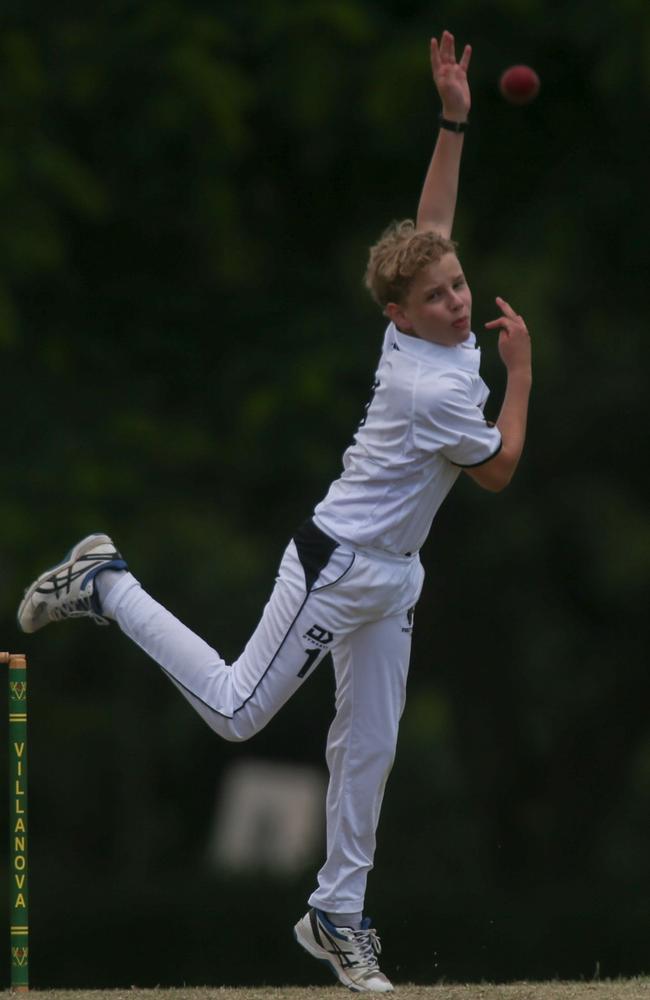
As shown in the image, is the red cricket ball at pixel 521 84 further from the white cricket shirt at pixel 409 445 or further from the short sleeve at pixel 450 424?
the short sleeve at pixel 450 424

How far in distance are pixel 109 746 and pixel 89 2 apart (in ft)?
15.7

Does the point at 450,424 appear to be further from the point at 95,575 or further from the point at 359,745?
the point at 95,575

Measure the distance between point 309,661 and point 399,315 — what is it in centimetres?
97

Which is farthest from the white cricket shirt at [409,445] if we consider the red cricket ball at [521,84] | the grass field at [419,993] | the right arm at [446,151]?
the red cricket ball at [521,84]

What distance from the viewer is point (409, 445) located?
19.2 feet

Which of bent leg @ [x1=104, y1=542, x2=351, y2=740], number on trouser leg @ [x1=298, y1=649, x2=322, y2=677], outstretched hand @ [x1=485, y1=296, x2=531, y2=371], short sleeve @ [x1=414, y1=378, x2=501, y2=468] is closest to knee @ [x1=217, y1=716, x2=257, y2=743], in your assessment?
bent leg @ [x1=104, y1=542, x2=351, y2=740]

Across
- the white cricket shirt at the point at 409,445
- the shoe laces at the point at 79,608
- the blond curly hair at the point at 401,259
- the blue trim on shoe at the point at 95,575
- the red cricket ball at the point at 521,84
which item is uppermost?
the red cricket ball at the point at 521,84

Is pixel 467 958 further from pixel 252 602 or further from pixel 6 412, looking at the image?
pixel 6 412

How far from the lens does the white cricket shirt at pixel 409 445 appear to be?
5812 mm

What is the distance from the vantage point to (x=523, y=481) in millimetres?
13719

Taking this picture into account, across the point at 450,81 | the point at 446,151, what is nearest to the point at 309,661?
the point at 446,151

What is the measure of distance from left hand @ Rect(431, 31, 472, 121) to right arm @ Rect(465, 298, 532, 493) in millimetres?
763

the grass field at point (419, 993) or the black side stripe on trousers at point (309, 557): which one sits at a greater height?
the black side stripe on trousers at point (309, 557)

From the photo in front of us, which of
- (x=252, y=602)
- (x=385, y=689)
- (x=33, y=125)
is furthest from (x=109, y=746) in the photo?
(x=385, y=689)
